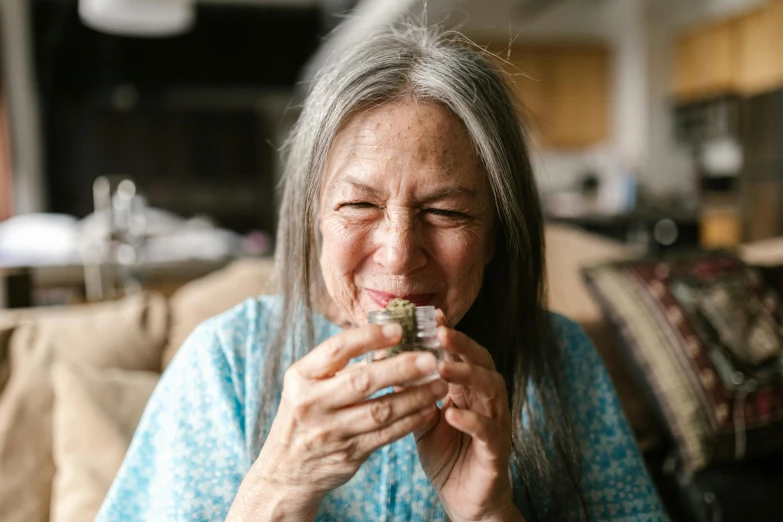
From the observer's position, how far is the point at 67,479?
1.25 m

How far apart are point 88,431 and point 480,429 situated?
0.89m

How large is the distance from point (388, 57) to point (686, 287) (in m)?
1.27

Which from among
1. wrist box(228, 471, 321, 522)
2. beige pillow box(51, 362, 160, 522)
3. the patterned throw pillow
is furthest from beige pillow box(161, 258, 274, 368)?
the patterned throw pillow

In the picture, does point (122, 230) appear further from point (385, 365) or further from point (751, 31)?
point (751, 31)

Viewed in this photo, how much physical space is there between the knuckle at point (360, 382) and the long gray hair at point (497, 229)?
1.30ft

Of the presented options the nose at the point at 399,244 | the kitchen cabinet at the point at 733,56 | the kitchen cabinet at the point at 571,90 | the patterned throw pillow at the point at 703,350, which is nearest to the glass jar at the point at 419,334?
the nose at the point at 399,244

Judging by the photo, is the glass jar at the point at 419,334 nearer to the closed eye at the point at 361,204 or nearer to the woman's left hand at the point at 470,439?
the woman's left hand at the point at 470,439

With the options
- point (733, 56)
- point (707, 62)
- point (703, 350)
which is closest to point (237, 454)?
point (703, 350)

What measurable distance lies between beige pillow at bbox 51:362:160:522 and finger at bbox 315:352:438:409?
79 cm

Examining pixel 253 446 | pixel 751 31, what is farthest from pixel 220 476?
pixel 751 31

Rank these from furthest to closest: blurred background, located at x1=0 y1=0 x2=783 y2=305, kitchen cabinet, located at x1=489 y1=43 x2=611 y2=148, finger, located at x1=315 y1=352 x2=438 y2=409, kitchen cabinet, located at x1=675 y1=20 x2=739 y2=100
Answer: kitchen cabinet, located at x1=489 y1=43 x2=611 y2=148, kitchen cabinet, located at x1=675 y1=20 x2=739 y2=100, blurred background, located at x1=0 y1=0 x2=783 y2=305, finger, located at x1=315 y1=352 x2=438 y2=409

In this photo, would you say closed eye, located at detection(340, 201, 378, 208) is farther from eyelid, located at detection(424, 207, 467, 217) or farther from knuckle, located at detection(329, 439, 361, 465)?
knuckle, located at detection(329, 439, 361, 465)

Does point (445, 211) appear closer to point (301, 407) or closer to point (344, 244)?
point (344, 244)

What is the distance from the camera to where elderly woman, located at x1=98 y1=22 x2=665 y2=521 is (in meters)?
0.75
